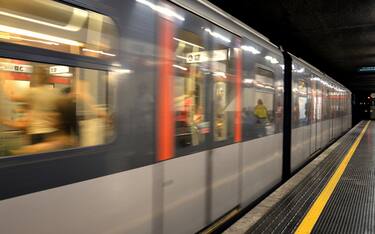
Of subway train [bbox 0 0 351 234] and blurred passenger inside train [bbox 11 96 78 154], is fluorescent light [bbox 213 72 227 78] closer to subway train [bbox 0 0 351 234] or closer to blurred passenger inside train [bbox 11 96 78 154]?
subway train [bbox 0 0 351 234]

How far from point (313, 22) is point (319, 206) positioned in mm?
7093

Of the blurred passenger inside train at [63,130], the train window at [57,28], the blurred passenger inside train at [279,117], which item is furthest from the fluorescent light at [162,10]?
the blurred passenger inside train at [279,117]

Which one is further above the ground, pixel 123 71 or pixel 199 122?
pixel 123 71

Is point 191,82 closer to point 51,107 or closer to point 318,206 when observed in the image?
point 51,107

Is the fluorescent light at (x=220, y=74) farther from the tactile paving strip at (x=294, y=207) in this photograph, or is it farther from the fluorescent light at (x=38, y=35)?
the fluorescent light at (x=38, y=35)

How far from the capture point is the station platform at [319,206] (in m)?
4.75

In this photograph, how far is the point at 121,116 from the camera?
2703 mm

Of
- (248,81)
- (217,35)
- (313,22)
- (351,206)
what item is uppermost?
(313,22)

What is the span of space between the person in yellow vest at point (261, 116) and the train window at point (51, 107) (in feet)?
11.6

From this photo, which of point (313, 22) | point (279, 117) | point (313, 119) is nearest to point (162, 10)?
point (279, 117)

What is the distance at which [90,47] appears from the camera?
2410 mm

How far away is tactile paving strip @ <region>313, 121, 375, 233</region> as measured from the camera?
479 centimetres

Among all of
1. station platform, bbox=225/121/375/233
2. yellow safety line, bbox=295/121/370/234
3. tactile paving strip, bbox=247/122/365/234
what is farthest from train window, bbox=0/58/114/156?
yellow safety line, bbox=295/121/370/234

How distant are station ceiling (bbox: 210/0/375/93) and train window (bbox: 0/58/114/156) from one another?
24.2ft
